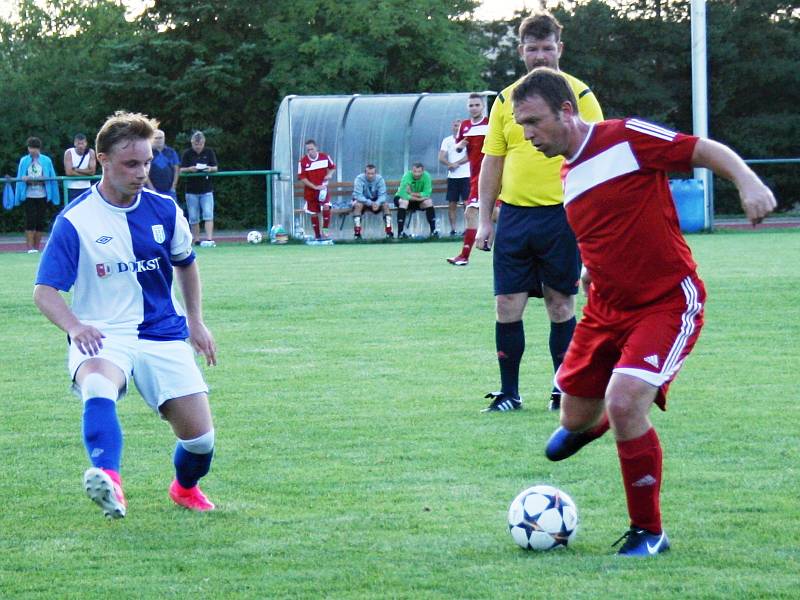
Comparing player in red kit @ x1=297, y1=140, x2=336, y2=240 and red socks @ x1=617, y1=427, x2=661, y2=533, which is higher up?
player in red kit @ x1=297, y1=140, x2=336, y2=240

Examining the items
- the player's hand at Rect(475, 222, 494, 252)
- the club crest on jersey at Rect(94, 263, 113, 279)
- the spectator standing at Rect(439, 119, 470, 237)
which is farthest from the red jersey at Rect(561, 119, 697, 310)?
the spectator standing at Rect(439, 119, 470, 237)

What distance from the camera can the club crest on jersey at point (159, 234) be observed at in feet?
16.8

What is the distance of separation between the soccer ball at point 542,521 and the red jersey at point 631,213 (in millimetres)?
705

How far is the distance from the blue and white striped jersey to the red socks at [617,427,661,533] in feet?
6.04

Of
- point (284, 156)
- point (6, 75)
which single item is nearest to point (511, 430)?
point (284, 156)

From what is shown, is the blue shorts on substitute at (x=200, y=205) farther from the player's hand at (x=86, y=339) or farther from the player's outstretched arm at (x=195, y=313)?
the player's hand at (x=86, y=339)

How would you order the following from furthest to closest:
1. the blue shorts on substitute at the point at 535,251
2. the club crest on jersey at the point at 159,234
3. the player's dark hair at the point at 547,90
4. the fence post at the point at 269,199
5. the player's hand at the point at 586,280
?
the fence post at the point at 269,199, the blue shorts on substitute at the point at 535,251, the club crest on jersey at the point at 159,234, the player's hand at the point at 586,280, the player's dark hair at the point at 547,90

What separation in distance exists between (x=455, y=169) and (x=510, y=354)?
15.5m

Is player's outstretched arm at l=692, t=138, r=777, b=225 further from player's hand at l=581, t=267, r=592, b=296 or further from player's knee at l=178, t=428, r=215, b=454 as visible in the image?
player's knee at l=178, t=428, r=215, b=454

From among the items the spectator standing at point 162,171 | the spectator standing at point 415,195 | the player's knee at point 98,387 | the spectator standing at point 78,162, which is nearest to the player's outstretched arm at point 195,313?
the player's knee at point 98,387

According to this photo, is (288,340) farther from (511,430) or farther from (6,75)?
(6,75)

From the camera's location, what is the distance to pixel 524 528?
4395 mm

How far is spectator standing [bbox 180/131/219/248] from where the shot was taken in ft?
76.6

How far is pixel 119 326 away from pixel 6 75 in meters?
32.2
